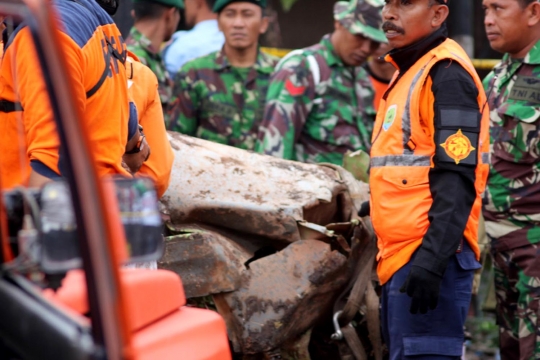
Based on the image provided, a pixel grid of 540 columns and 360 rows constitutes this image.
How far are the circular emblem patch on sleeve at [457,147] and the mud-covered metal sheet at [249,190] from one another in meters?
0.86

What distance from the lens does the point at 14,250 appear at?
1836 millimetres

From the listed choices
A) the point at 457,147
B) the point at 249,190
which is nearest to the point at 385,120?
the point at 457,147

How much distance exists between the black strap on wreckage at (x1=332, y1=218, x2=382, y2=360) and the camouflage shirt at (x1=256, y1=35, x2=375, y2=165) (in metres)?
1.28

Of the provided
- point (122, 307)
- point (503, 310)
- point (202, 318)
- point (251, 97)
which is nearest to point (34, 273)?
point (122, 307)

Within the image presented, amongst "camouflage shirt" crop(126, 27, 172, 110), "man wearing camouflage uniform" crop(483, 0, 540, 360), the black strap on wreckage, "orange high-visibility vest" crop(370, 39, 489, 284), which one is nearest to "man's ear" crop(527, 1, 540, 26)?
"man wearing camouflage uniform" crop(483, 0, 540, 360)

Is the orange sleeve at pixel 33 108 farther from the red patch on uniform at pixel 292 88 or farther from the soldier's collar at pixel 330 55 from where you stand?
the soldier's collar at pixel 330 55

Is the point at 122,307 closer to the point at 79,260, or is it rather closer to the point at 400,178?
the point at 79,260

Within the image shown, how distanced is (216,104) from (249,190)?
203 cm

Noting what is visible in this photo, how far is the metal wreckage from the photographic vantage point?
3.77 meters

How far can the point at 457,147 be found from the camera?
3.49 metres

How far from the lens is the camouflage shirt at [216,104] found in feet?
19.9

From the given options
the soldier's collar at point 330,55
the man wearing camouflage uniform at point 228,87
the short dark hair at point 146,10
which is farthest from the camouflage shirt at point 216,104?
the soldier's collar at point 330,55

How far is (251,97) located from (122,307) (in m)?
4.64

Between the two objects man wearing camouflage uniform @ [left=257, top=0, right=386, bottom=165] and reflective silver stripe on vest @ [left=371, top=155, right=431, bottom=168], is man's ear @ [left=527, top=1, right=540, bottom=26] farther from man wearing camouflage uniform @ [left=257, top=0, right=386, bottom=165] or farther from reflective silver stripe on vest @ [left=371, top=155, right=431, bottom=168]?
reflective silver stripe on vest @ [left=371, top=155, right=431, bottom=168]
